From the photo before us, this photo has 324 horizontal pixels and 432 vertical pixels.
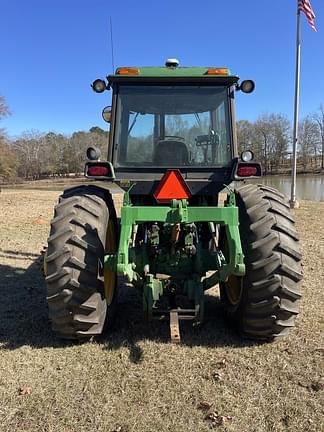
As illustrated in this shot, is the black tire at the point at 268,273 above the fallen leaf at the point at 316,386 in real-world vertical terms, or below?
above

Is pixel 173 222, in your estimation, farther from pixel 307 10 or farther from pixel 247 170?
pixel 307 10

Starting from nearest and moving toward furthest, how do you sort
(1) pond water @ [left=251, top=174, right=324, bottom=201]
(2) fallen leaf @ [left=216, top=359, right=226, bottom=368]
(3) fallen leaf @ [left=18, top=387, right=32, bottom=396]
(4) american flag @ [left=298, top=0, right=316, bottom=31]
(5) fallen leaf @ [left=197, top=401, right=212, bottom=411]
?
(5) fallen leaf @ [left=197, top=401, right=212, bottom=411] < (3) fallen leaf @ [left=18, top=387, right=32, bottom=396] < (2) fallen leaf @ [left=216, top=359, right=226, bottom=368] < (4) american flag @ [left=298, top=0, right=316, bottom=31] < (1) pond water @ [left=251, top=174, right=324, bottom=201]

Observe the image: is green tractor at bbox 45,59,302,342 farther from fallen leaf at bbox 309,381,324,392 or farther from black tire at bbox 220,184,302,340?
fallen leaf at bbox 309,381,324,392

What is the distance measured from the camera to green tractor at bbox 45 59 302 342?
3.90 m

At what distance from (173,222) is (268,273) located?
915 millimetres

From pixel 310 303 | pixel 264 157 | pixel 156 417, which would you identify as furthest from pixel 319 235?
pixel 264 157

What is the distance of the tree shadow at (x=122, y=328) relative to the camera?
166 inches

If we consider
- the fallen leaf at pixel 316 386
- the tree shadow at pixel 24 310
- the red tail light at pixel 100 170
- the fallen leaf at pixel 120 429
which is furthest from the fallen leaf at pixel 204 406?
the red tail light at pixel 100 170

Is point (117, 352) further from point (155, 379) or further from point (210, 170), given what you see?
point (210, 170)

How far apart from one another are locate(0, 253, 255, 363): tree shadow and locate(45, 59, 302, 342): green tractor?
0.19m

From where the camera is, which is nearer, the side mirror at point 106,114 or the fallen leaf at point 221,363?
the fallen leaf at point 221,363

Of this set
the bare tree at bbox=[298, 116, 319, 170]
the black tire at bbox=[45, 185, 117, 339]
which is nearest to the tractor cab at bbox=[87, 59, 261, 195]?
the black tire at bbox=[45, 185, 117, 339]

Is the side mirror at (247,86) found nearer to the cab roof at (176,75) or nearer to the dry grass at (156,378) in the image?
→ the cab roof at (176,75)

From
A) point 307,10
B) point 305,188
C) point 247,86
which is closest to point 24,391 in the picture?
point 247,86
